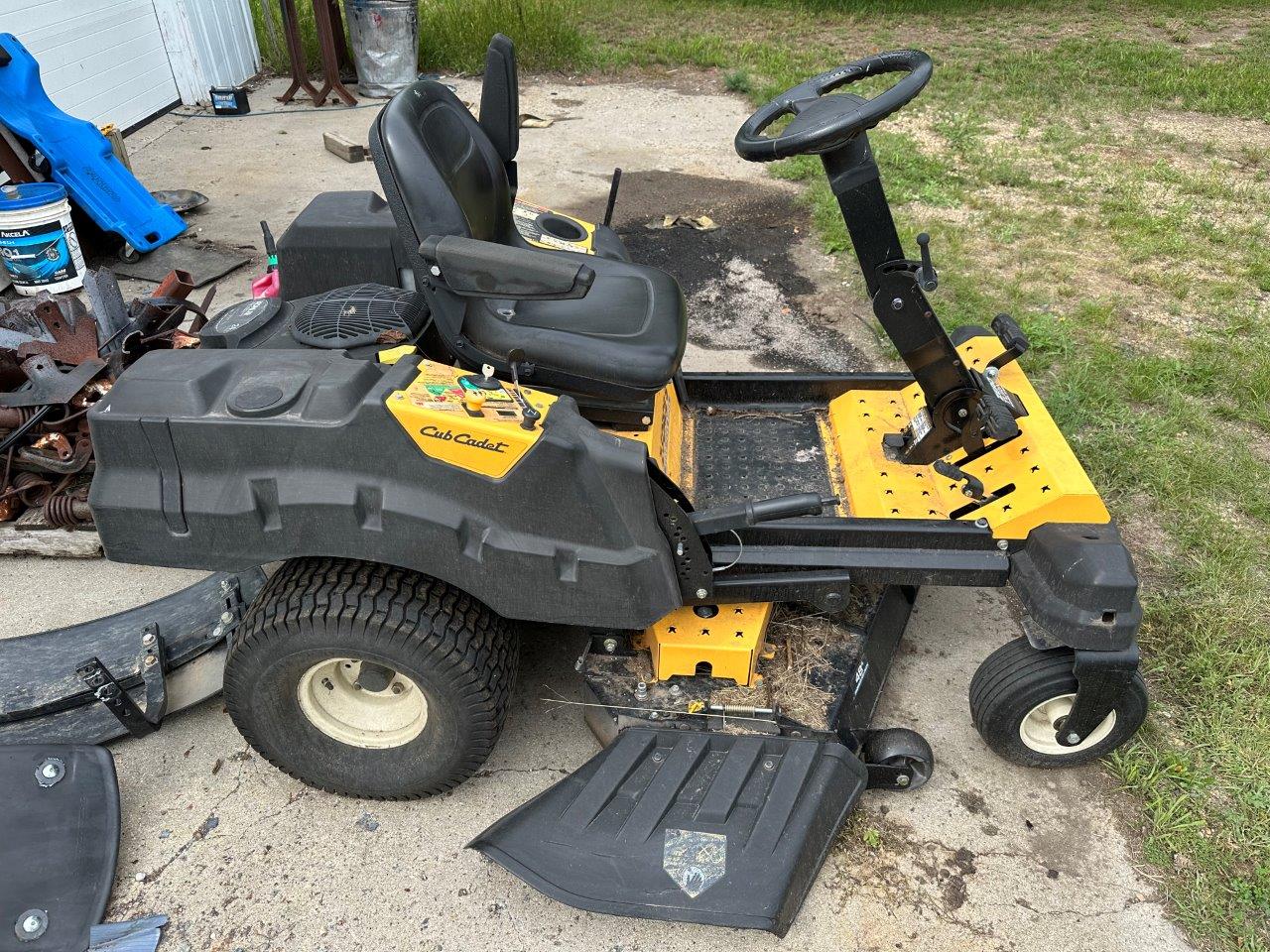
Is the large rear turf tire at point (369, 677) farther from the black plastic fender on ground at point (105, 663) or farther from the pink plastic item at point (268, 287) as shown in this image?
the pink plastic item at point (268, 287)

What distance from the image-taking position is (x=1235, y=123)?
677 cm

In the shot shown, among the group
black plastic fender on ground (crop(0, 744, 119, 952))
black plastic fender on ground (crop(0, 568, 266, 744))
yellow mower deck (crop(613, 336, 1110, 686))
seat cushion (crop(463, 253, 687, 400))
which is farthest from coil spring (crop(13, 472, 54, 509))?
yellow mower deck (crop(613, 336, 1110, 686))

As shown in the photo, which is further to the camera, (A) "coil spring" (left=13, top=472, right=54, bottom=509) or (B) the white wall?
(B) the white wall

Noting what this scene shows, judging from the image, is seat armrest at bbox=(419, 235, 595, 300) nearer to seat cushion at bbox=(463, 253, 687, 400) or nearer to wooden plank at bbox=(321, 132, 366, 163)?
seat cushion at bbox=(463, 253, 687, 400)

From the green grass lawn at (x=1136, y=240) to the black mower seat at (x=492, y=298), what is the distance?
152cm

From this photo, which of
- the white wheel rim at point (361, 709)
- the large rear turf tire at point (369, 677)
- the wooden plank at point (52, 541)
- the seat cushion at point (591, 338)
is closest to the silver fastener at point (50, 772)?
the large rear turf tire at point (369, 677)

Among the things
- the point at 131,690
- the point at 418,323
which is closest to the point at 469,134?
the point at 418,323

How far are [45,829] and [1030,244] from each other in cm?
482

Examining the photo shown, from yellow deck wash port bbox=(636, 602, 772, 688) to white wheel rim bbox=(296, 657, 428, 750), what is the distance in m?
0.53

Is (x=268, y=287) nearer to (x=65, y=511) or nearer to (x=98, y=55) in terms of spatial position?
(x=65, y=511)

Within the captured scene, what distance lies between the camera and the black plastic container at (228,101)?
701cm

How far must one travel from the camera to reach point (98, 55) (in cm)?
619

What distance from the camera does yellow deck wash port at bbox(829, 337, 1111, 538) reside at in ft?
6.79

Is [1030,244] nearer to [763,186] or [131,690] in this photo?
[763,186]
